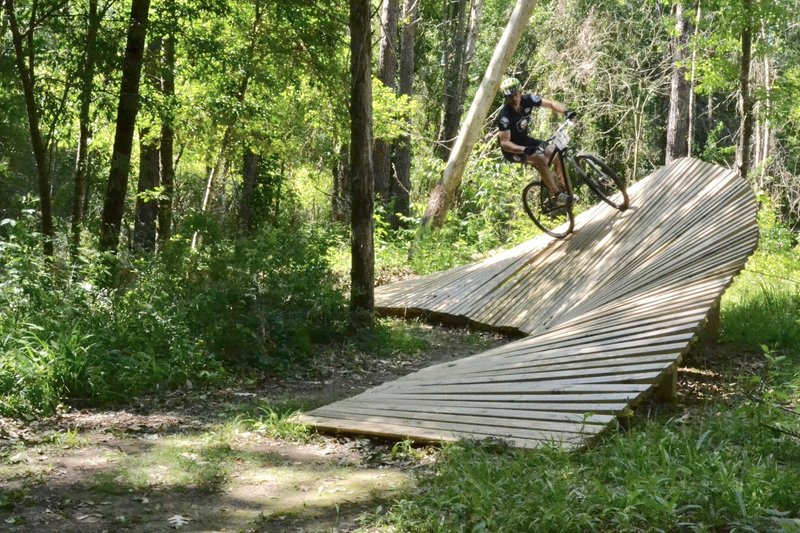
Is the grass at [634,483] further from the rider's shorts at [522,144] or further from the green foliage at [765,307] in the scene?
the rider's shorts at [522,144]

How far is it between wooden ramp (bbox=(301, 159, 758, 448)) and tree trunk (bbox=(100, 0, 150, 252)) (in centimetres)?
354

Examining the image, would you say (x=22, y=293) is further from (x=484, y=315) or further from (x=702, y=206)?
(x=702, y=206)

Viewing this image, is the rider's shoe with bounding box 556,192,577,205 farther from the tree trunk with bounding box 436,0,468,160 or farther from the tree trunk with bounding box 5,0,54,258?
the tree trunk with bounding box 436,0,468,160

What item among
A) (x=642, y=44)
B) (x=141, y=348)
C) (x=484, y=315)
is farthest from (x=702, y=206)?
(x=642, y=44)

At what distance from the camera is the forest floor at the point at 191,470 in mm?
4461

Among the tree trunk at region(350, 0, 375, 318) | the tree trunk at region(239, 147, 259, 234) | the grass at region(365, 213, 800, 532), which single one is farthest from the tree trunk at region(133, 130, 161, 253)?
the grass at region(365, 213, 800, 532)

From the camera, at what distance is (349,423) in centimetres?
605

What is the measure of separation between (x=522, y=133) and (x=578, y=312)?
3031mm

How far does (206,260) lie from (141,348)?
1509 mm

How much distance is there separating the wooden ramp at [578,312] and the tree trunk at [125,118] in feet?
11.6

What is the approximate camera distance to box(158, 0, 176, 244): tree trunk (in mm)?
10727

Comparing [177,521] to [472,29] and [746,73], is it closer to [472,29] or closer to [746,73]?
[746,73]

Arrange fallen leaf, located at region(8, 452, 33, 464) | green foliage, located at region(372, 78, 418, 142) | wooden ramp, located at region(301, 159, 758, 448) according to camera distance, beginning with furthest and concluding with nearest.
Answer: green foliage, located at region(372, 78, 418, 142)
wooden ramp, located at region(301, 159, 758, 448)
fallen leaf, located at region(8, 452, 33, 464)

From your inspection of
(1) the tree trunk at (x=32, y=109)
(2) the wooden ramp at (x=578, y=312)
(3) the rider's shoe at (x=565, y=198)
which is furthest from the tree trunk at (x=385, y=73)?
(1) the tree trunk at (x=32, y=109)
